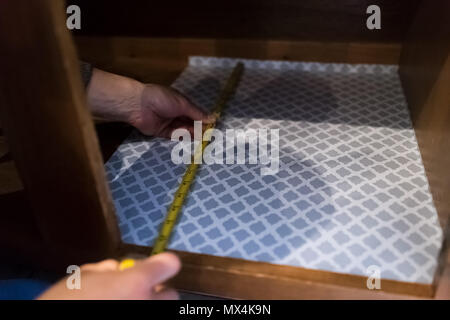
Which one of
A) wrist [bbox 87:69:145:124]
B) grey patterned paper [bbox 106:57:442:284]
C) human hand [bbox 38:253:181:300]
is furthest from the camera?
wrist [bbox 87:69:145:124]

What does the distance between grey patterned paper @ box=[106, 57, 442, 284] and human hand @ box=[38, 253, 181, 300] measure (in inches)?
8.2

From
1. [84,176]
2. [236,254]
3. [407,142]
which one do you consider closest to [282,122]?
[407,142]

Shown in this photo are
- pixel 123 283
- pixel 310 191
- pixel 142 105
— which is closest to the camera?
pixel 123 283

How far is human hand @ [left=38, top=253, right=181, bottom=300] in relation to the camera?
1.61 ft

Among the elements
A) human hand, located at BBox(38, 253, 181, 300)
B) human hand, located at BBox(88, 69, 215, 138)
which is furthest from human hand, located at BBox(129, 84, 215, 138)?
human hand, located at BBox(38, 253, 181, 300)

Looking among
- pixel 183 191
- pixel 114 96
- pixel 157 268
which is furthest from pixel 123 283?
pixel 114 96

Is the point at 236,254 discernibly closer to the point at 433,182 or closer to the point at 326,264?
the point at 326,264

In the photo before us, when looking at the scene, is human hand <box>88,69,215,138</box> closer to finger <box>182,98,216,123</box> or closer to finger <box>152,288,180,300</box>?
finger <box>182,98,216,123</box>

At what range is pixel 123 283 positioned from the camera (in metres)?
0.49

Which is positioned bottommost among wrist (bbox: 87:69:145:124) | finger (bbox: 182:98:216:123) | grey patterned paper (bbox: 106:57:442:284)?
grey patterned paper (bbox: 106:57:442:284)

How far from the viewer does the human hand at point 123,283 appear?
19.3 inches

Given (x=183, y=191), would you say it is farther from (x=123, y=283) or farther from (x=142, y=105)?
(x=123, y=283)

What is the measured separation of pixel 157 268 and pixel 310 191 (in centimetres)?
41

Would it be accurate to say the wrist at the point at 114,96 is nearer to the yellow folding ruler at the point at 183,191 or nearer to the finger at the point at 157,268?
the yellow folding ruler at the point at 183,191
